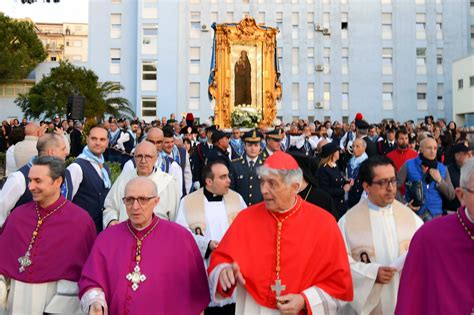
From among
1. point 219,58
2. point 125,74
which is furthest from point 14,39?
point 219,58

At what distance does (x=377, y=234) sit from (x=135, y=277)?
75.1 inches

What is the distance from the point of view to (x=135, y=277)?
154 inches

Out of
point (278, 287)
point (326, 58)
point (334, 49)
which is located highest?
point (334, 49)

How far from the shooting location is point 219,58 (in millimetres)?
19016

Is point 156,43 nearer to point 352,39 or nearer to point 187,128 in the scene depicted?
point 352,39

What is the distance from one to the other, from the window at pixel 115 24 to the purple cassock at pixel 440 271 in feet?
148

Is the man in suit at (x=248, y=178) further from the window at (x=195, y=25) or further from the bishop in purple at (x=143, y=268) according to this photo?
the window at (x=195, y=25)

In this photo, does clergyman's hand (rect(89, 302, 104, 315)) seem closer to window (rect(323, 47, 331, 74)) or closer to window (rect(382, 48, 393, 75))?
window (rect(323, 47, 331, 74))

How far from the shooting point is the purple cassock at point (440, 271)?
124 inches

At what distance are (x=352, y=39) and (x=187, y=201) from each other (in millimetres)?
42802

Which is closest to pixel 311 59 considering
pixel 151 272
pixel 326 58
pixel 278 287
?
pixel 326 58

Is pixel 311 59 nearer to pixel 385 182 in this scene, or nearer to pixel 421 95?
pixel 421 95

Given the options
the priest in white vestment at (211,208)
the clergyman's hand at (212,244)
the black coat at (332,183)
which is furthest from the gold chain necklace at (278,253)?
the black coat at (332,183)

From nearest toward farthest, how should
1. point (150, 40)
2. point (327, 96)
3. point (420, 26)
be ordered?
point (150, 40) → point (327, 96) → point (420, 26)
